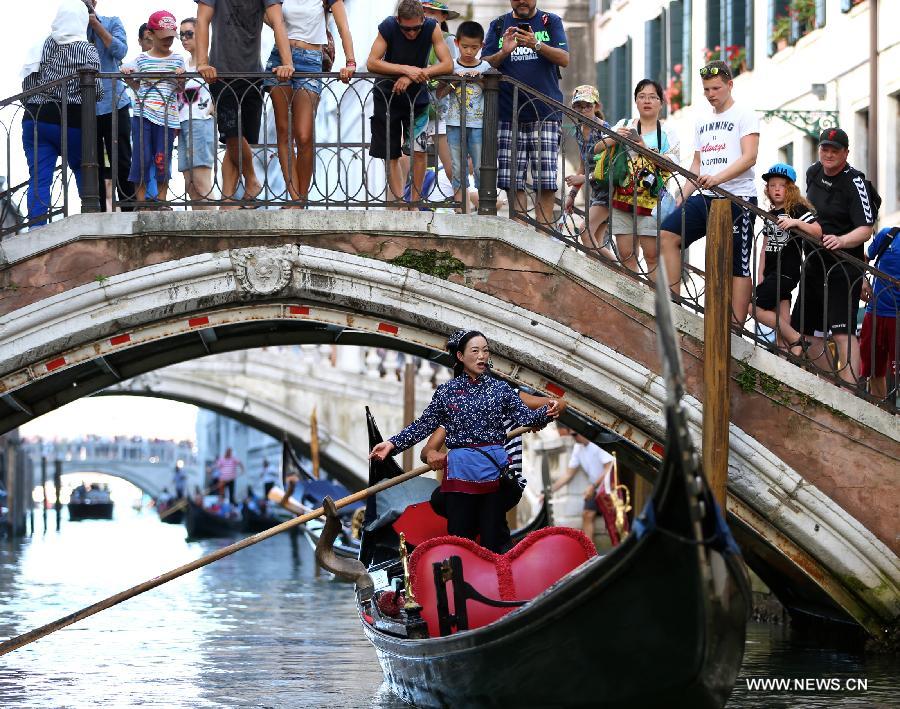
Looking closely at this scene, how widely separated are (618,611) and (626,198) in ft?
10.3

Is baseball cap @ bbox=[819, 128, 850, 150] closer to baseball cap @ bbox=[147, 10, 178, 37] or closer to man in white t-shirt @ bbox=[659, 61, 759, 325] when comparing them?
man in white t-shirt @ bbox=[659, 61, 759, 325]

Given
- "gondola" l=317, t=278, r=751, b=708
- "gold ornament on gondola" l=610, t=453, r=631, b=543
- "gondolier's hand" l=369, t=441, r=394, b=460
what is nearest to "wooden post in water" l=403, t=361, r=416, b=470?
"gold ornament on gondola" l=610, t=453, r=631, b=543

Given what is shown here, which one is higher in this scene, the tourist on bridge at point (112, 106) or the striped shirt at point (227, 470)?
the tourist on bridge at point (112, 106)

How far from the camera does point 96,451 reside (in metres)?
66.9

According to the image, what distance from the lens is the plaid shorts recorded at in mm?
8086

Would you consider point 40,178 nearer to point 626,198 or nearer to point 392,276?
point 392,276

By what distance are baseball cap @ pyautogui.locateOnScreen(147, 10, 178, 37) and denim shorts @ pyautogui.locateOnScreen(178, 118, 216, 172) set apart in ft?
1.40

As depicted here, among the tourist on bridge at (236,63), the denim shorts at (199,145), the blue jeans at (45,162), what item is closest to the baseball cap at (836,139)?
the tourist on bridge at (236,63)

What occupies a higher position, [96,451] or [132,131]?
[132,131]

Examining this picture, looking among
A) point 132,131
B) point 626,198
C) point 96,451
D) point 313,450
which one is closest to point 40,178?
point 132,131

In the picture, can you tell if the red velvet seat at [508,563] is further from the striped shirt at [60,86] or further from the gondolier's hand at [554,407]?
the striped shirt at [60,86]

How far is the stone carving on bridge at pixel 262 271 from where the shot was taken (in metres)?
7.91

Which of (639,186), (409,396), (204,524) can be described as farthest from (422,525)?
(204,524)

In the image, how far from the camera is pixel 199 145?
28.1 feet
